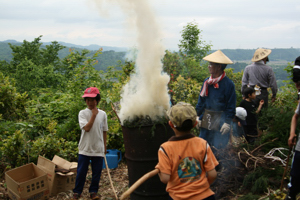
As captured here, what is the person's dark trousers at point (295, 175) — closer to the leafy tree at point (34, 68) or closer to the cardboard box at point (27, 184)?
the cardboard box at point (27, 184)

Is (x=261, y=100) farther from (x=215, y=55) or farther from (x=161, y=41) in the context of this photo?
(x=161, y=41)

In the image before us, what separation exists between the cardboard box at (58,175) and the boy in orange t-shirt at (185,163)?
2.90m

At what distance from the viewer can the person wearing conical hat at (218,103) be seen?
179 inches

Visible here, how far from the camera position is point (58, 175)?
4789 mm

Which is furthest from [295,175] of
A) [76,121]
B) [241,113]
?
[76,121]

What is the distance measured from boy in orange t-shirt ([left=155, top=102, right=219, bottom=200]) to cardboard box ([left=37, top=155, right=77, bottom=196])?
2900 millimetres

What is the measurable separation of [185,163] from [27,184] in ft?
9.50

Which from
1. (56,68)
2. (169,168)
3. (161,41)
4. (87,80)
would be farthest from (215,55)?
(56,68)

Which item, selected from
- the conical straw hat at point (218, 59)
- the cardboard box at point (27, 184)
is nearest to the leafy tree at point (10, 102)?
the cardboard box at point (27, 184)

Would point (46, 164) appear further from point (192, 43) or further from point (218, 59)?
point (192, 43)

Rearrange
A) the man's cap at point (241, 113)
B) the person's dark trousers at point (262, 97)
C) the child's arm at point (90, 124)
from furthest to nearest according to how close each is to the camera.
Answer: the person's dark trousers at point (262, 97) → the man's cap at point (241, 113) → the child's arm at point (90, 124)

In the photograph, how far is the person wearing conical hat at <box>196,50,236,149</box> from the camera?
4.54 m

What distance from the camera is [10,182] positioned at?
4.29 meters

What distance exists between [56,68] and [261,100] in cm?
1236
